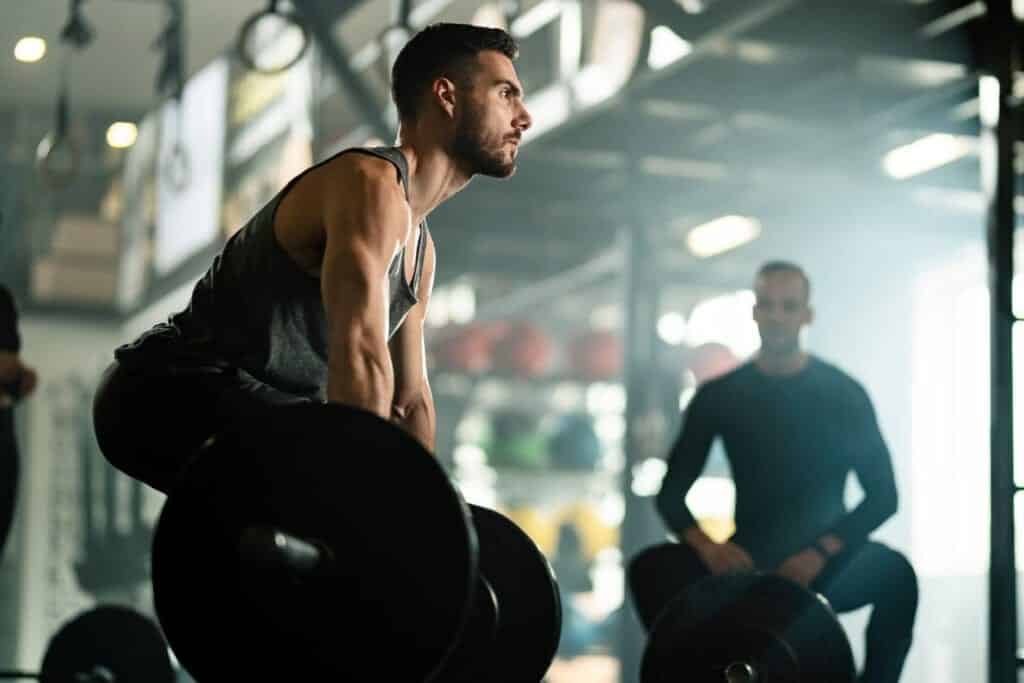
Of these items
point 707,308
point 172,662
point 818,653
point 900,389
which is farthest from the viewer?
point 707,308

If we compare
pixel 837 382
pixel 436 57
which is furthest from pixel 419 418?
pixel 837 382

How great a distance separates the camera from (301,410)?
2.10 m

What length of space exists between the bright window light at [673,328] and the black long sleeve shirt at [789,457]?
521 centimetres

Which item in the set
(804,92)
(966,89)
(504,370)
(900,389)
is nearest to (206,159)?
(804,92)

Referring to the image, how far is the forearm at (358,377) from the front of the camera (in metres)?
2.13

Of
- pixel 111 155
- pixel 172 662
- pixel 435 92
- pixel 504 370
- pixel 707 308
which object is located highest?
pixel 435 92

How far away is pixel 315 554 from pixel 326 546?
0.02 m

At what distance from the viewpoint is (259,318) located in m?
2.38

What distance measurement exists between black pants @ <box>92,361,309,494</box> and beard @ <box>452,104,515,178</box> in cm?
44

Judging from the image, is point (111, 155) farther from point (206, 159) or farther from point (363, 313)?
point (363, 313)

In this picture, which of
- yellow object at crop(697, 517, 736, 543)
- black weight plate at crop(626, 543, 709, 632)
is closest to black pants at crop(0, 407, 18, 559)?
black weight plate at crop(626, 543, 709, 632)

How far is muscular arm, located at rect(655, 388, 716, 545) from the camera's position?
13.4 feet

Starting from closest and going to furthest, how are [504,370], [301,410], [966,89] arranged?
[301,410] < [966,89] < [504,370]

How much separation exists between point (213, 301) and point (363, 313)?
38 cm
